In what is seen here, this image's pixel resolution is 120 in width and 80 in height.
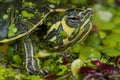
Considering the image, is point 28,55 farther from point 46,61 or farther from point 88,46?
point 88,46

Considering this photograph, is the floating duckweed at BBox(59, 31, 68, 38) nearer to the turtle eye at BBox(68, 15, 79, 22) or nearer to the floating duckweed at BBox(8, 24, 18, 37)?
the turtle eye at BBox(68, 15, 79, 22)

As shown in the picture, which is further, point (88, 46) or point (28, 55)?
point (88, 46)

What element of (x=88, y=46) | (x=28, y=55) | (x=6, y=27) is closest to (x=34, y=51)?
(x=28, y=55)

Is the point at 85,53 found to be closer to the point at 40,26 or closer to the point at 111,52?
the point at 111,52

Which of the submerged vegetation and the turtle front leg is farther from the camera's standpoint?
the turtle front leg

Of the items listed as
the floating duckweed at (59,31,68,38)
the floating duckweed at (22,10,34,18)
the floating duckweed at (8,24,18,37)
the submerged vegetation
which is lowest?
the submerged vegetation

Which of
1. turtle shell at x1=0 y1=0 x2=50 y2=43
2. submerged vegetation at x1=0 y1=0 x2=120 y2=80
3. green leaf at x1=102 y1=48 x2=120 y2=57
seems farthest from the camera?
green leaf at x1=102 y1=48 x2=120 y2=57

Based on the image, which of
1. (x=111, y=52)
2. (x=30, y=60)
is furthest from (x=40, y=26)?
(x=111, y=52)

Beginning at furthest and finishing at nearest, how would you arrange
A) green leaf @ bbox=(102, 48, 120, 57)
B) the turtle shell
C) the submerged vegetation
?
green leaf @ bbox=(102, 48, 120, 57) → the turtle shell → the submerged vegetation

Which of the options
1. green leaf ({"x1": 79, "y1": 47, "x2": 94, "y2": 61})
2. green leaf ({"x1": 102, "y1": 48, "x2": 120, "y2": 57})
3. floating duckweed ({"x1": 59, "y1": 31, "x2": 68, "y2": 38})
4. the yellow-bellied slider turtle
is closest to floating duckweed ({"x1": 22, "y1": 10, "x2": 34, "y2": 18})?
the yellow-bellied slider turtle
